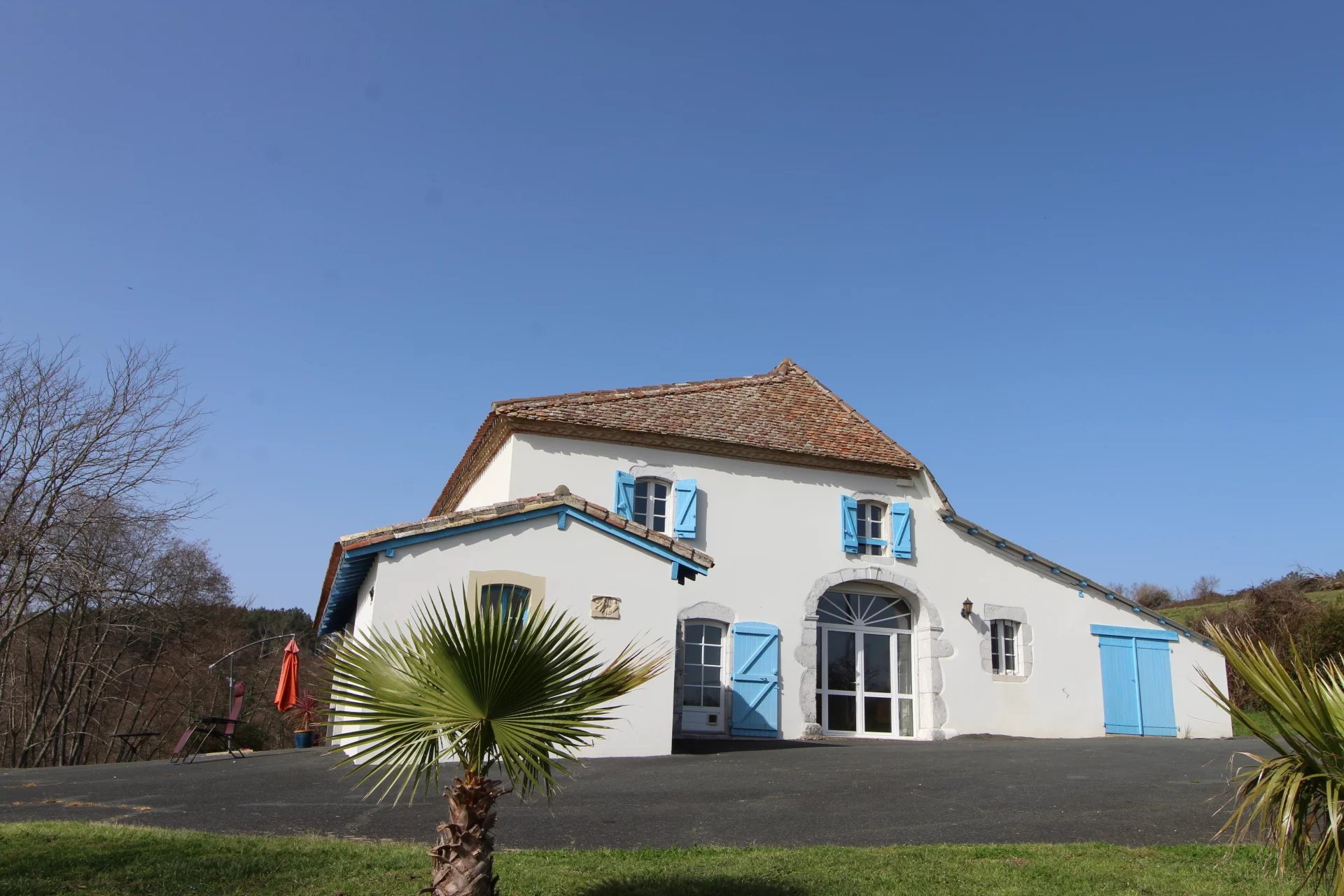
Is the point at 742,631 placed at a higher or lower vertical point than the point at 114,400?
lower

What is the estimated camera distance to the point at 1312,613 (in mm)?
21672

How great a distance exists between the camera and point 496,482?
52.6 ft

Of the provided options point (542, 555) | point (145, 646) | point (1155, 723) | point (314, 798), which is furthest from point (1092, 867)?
point (145, 646)

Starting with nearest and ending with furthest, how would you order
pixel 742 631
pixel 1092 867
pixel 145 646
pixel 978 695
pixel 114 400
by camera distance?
pixel 1092 867, pixel 742 631, pixel 978 695, pixel 114 400, pixel 145 646

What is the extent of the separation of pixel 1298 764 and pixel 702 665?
12.1 meters

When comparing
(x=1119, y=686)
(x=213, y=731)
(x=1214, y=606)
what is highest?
(x=1214, y=606)

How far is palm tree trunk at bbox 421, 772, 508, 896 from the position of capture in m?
4.31

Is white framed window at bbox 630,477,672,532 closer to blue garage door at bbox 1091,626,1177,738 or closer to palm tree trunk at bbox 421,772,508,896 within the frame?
blue garage door at bbox 1091,626,1177,738

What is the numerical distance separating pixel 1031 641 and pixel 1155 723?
8.68 ft

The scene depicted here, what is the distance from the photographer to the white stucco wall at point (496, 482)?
15.1 m

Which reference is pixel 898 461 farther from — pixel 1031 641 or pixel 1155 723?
pixel 1155 723

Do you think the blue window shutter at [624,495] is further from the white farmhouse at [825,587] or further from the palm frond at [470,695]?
the palm frond at [470,695]

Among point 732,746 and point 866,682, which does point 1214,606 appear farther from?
point 732,746

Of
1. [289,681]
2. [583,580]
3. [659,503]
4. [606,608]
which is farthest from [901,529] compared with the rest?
[289,681]
